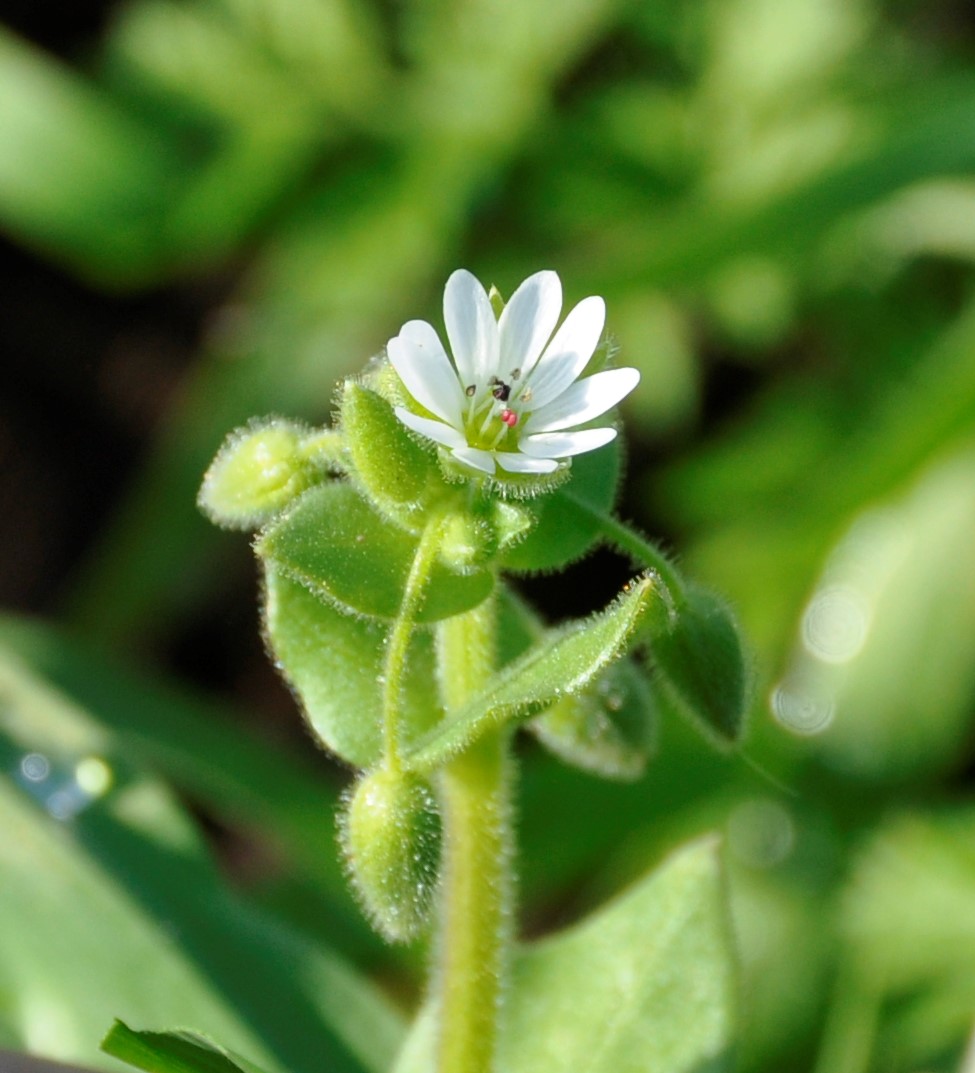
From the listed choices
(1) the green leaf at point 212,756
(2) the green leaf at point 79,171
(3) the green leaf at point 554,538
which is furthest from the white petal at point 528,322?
(2) the green leaf at point 79,171

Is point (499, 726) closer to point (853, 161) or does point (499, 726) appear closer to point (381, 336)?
point (853, 161)

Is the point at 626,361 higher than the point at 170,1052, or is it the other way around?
the point at 626,361

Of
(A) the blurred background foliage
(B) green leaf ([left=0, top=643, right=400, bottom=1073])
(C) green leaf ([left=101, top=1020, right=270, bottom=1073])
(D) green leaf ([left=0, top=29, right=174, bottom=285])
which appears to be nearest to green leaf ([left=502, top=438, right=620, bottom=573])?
(C) green leaf ([left=101, top=1020, right=270, bottom=1073])

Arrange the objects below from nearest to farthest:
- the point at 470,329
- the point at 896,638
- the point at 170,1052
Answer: the point at 170,1052, the point at 470,329, the point at 896,638

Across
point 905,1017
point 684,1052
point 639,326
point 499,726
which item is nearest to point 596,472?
point 499,726

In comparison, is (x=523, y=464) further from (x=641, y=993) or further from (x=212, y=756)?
(x=212, y=756)

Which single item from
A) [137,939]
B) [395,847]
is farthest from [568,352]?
[137,939]
